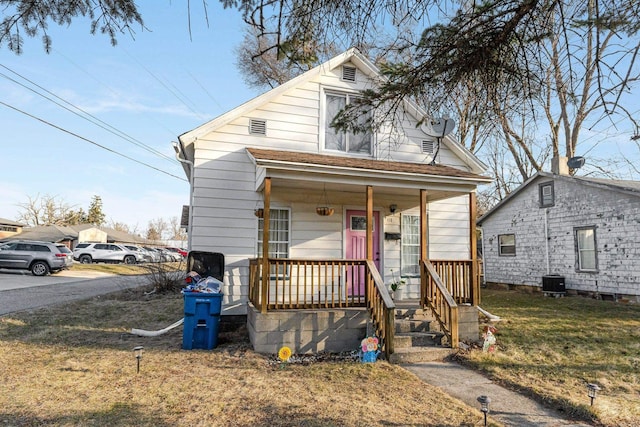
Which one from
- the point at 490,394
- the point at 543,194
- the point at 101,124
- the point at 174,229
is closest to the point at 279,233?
the point at 490,394

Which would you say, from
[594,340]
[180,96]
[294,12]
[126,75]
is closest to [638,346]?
[594,340]

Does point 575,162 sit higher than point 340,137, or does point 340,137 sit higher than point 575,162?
point 575,162

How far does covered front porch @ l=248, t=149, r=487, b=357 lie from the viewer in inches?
253

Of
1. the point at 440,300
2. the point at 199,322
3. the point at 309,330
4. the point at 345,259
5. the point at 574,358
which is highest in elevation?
the point at 345,259

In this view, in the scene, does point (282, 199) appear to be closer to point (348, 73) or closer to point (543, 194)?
point (348, 73)

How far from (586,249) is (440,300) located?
8.74 meters

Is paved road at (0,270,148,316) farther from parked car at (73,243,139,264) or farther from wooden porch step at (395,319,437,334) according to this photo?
parked car at (73,243,139,264)

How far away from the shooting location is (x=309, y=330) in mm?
6508

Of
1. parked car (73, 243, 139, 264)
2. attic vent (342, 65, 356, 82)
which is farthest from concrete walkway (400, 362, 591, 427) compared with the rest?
parked car (73, 243, 139, 264)

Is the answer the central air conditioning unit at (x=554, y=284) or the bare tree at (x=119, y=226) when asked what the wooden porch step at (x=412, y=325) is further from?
the bare tree at (x=119, y=226)

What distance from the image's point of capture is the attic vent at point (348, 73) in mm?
9125

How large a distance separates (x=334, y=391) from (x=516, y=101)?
12.3 feet

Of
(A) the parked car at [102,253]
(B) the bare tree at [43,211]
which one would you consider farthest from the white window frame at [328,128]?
(B) the bare tree at [43,211]

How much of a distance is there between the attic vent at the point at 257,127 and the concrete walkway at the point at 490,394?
546 cm
